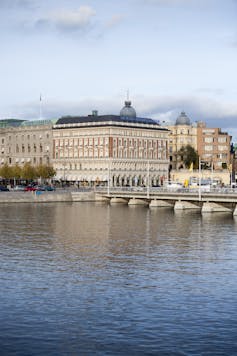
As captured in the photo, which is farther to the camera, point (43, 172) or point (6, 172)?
point (43, 172)

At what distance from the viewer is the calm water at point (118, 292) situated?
3697 cm

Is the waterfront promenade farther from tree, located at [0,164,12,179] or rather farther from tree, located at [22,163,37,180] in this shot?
tree, located at [0,164,12,179]

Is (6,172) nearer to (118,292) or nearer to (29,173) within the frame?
(29,173)

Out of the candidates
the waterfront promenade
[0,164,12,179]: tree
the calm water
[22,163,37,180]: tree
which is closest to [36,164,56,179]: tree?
[22,163,37,180]: tree

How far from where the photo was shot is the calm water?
121 ft

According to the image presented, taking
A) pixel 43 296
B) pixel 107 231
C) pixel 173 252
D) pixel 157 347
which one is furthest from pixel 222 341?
pixel 107 231

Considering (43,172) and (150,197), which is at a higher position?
(43,172)

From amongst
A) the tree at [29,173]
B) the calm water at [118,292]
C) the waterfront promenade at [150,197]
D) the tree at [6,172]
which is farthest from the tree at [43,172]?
the calm water at [118,292]

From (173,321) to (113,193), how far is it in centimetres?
11018

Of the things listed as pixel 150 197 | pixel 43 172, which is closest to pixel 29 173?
pixel 43 172

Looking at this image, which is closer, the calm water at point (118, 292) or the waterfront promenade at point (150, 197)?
the calm water at point (118, 292)

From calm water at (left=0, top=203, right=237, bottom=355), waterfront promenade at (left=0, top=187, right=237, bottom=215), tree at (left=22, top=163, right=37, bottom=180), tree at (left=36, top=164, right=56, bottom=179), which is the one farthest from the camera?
tree at (left=36, top=164, right=56, bottom=179)

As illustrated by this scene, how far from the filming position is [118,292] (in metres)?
47.5

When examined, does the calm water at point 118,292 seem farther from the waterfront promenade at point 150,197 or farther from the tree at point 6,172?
the tree at point 6,172
